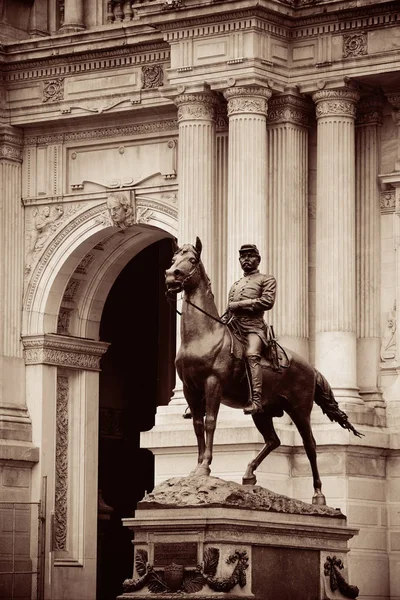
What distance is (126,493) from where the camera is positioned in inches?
1721

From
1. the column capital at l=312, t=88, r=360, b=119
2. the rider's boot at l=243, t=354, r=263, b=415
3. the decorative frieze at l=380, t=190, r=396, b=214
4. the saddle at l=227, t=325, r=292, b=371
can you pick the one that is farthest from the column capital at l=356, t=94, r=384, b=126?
the rider's boot at l=243, t=354, r=263, b=415

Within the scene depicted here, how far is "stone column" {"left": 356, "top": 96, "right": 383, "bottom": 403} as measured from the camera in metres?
36.1

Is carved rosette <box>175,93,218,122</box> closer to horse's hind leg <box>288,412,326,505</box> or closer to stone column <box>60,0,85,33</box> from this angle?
stone column <box>60,0,85,33</box>

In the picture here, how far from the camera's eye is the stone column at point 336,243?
3538 centimetres

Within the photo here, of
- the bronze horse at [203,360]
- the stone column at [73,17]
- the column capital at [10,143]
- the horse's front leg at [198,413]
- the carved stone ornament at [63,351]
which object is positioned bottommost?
the horse's front leg at [198,413]

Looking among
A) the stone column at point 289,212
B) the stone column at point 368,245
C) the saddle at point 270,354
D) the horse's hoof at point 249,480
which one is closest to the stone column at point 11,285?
the stone column at point 289,212

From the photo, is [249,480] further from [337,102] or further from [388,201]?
[337,102]


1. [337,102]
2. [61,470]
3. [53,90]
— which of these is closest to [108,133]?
[53,90]

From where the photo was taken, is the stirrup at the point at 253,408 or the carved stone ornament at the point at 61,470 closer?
the stirrup at the point at 253,408

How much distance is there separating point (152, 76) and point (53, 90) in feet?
7.53

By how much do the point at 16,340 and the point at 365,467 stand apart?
8.25 m

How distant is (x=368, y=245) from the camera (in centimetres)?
3641

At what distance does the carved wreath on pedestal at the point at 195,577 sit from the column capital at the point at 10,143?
16021 mm

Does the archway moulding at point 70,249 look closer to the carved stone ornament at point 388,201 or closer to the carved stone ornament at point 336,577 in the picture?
the carved stone ornament at point 388,201
